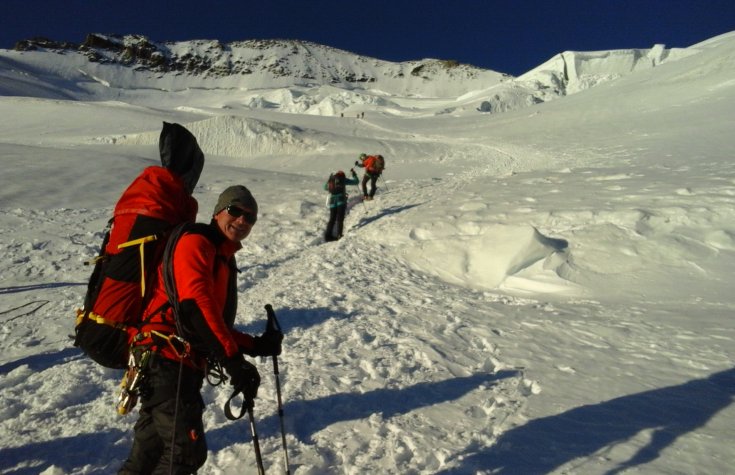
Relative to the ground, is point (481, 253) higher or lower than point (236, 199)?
lower

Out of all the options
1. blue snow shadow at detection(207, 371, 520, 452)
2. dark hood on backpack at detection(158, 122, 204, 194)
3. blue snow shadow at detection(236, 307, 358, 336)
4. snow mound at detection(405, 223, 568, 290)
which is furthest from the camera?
snow mound at detection(405, 223, 568, 290)

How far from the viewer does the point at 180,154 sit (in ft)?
8.25

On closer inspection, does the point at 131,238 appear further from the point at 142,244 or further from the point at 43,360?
the point at 43,360

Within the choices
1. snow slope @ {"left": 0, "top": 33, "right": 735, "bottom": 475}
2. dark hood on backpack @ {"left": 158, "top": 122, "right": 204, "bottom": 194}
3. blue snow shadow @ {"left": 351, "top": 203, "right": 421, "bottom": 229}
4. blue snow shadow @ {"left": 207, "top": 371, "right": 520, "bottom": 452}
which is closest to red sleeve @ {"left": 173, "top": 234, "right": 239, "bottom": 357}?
dark hood on backpack @ {"left": 158, "top": 122, "right": 204, "bottom": 194}

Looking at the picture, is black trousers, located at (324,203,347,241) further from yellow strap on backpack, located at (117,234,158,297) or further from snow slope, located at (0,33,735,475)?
yellow strap on backpack, located at (117,234,158,297)

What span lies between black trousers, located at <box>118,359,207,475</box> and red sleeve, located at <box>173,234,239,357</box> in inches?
14.6

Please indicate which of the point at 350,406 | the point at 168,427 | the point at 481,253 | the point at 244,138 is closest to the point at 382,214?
the point at 481,253

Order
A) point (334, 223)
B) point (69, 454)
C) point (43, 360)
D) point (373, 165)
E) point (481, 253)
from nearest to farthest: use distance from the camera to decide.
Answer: point (69, 454) < point (43, 360) < point (481, 253) < point (334, 223) < point (373, 165)

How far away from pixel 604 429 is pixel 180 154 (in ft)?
11.6

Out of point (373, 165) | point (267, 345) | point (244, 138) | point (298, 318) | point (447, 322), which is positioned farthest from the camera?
point (244, 138)

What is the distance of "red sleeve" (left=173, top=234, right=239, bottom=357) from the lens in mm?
2018

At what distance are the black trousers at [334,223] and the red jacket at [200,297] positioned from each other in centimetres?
774

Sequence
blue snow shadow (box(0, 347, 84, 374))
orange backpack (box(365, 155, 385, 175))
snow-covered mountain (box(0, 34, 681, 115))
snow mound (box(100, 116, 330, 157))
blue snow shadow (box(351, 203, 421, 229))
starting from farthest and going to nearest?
snow-covered mountain (box(0, 34, 681, 115)) < snow mound (box(100, 116, 330, 157)) < orange backpack (box(365, 155, 385, 175)) < blue snow shadow (box(351, 203, 421, 229)) < blue snow shadow (box(0, 347, 84, 374))

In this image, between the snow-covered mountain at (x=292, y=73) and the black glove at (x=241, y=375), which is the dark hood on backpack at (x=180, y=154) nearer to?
the black glove at (x=241, y=375)
